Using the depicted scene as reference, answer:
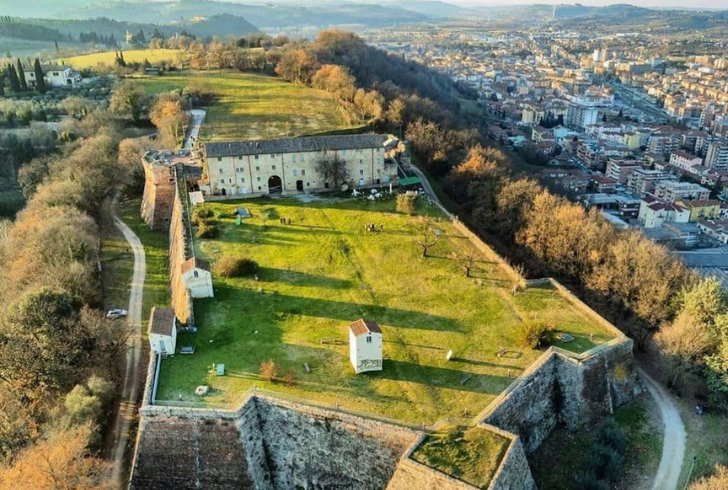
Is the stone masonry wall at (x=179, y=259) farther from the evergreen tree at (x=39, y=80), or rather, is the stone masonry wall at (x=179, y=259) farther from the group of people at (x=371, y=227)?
the evergreen tree at (x=39, y=80)

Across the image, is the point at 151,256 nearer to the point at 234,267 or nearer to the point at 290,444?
the point at 234,267

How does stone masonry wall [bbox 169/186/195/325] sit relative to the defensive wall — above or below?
above

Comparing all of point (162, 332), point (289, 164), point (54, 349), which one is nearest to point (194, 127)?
point (289, 164)

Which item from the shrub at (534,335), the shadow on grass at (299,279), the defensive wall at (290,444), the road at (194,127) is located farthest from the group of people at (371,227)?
the road at (194,127)

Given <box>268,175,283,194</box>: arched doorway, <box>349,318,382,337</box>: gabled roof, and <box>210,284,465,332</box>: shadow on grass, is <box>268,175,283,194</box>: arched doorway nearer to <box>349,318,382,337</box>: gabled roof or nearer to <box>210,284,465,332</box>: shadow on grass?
<box>210,284,465,332</box>: shadow on grass

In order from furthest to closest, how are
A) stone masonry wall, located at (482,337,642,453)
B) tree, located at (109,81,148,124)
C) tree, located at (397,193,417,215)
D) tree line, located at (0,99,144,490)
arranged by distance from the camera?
tree, located at (109,81,148,124), tree, located at (397,193,417,215), stone masonry wall, located at (482,337,642,453), tree line, located at (0,99,144,490)

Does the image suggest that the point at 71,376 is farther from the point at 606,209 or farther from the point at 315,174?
the point at 606,209

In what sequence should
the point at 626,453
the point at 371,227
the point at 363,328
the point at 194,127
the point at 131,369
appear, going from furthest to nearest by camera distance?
the point at 194,127, the point at 371,227, the point at 131,369, the point at 626,453, the point at 363,328

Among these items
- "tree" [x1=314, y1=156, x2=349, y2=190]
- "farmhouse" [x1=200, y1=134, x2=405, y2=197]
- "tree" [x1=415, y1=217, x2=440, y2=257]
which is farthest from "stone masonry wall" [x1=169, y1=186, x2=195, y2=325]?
"tree" [x1=415, y1=217, x2=440, y2=257]
